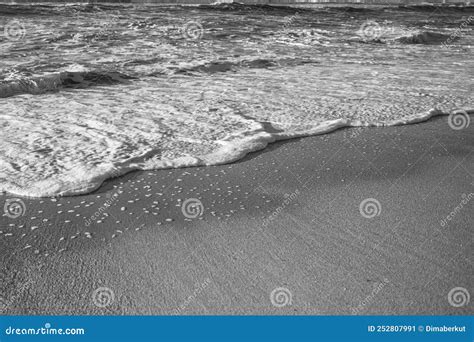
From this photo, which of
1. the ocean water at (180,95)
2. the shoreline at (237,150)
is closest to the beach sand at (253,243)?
the shoreline at (237,150)

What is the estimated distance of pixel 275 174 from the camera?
3.13 meters

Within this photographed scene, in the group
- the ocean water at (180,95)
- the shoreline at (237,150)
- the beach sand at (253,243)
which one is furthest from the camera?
the ocean water at (180,95)

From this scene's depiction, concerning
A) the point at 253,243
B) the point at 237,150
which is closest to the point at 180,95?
the point at 237,150

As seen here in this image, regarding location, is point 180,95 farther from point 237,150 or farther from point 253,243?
point 253,243

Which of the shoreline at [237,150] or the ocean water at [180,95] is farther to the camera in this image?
Result: the ocean water at [180,95]

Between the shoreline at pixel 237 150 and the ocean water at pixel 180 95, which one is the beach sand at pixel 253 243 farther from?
the ocean water at pixel 180 95

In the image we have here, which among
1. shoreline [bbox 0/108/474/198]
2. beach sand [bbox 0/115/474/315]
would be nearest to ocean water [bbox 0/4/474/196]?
shoreline [bbox 0/108/474/198]

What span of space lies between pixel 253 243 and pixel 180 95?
353 cm

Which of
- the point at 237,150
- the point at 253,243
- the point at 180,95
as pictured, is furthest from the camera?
the point at 180,95

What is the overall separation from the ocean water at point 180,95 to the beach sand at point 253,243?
0.38 metres

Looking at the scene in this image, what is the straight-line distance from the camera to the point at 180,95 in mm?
5469

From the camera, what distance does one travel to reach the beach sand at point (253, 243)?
1796 mm

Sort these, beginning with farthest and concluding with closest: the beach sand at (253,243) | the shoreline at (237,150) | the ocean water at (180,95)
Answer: the ocean water at (180,95) → the shoreline at (237,150) → the beach sand at (253,243)

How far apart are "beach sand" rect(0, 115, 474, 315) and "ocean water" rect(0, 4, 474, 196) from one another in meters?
0.38
